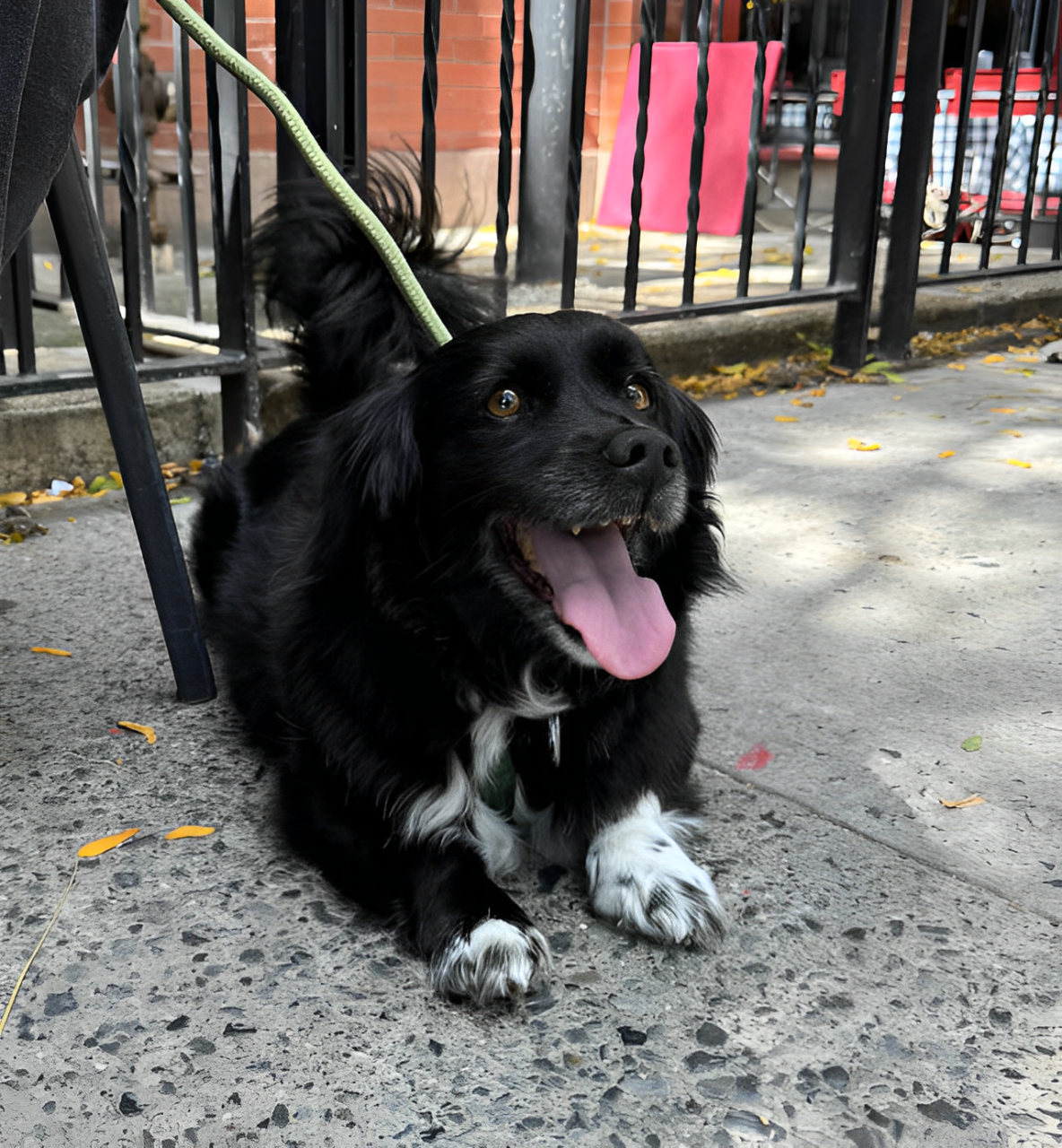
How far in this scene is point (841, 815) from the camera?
2.25 meters

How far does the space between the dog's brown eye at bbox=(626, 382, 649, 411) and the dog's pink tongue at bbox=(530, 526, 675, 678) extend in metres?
0.22

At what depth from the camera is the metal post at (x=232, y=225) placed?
3744mm

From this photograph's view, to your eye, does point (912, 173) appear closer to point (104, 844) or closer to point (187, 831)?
point (187, 831)

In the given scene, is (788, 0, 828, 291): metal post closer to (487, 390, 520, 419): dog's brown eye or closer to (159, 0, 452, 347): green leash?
(159, 0, 452, 347): green leash

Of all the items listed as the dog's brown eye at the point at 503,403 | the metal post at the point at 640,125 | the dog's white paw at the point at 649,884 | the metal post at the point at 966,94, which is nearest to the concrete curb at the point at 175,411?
the metal post at the point at 640,125

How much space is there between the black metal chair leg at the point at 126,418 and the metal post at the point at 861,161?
399 cm

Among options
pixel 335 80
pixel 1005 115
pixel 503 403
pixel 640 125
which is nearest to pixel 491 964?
pixel 503 403

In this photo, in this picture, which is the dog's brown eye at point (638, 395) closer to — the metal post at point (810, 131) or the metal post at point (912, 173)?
the metal post at point (810, 131)

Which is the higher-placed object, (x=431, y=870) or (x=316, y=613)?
(x=316, y=613)

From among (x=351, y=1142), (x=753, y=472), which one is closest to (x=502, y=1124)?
(x=351, y=1142)

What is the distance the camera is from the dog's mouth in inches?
70.8

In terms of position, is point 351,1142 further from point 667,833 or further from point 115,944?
point 667,833

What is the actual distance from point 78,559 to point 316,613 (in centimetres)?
162

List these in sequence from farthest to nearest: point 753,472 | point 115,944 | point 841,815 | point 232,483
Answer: point 753,472
point 232,483
point 841,815
point 115,944
